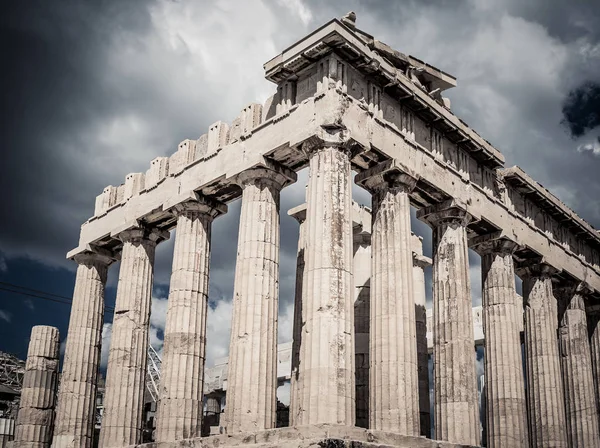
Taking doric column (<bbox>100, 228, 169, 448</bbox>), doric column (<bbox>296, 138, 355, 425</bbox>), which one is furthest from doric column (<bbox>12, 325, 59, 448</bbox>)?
doric column (<bbox>296, 138, 355, 425</bbox>)

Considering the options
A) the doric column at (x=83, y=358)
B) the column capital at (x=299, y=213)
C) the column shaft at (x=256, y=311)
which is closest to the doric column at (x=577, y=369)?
the column capital at (x=299, y=213)

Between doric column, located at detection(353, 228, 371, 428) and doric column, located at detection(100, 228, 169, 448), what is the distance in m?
8.10

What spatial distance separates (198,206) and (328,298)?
27.9ft

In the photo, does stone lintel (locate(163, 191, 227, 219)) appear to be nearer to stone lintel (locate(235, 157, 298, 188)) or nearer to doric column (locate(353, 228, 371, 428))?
stone lintel (locate(235, 157, 298, 188))

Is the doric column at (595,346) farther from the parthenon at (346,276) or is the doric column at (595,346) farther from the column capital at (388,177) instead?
the column capital at (388,177)

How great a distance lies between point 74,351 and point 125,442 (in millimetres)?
5471

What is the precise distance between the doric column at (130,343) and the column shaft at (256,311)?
681 cm

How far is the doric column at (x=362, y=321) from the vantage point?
30297 mm

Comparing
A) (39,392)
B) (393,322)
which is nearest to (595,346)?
(393,322)

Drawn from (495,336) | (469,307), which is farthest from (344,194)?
(495,336)

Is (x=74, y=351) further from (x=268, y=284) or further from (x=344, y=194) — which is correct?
(x=344, y=194)

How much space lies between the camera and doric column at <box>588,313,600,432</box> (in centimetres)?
3622

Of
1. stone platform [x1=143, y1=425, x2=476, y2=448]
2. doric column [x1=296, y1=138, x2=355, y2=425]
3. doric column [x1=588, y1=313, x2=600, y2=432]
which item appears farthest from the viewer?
doric column [x1=588, y1=313, x2=600, y2=432]

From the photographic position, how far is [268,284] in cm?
2419
